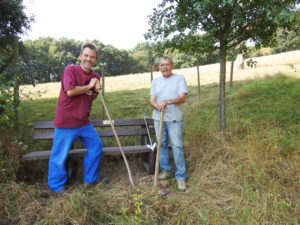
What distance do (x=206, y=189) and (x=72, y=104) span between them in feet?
7.24

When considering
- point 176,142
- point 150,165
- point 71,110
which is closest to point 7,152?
point 71,110

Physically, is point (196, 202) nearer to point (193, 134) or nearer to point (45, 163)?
point (193, 134)

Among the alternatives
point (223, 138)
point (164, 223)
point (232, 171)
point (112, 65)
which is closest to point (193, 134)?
point (223, 138)

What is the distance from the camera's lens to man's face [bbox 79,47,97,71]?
2959 millimetres

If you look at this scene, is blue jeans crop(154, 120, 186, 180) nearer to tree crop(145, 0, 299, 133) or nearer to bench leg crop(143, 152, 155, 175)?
bench leg crop(143, 152, 155, 175)

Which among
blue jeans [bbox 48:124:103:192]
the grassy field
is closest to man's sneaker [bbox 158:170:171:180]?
the grassy field

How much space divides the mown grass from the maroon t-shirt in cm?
92

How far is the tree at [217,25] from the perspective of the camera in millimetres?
3159

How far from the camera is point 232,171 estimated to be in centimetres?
315

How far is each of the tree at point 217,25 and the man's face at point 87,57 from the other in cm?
121

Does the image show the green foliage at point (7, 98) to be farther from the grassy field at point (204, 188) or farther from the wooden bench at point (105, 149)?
the grassy field at point (204, 188)

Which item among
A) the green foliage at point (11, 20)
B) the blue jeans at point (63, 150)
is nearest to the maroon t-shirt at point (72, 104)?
the blue jeans at point (63, 150)

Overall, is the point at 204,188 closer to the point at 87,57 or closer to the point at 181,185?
the point at 181,185

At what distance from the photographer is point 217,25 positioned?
11.7 feet
